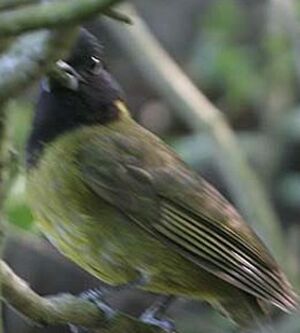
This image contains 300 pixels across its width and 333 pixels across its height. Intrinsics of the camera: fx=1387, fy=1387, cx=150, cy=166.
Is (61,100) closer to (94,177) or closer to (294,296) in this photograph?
(94,177)

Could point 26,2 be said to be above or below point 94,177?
above

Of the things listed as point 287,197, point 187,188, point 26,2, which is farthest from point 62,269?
point 26,2

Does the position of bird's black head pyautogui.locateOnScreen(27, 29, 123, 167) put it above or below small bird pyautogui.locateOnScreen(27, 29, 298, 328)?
above

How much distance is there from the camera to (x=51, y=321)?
2.58 metres

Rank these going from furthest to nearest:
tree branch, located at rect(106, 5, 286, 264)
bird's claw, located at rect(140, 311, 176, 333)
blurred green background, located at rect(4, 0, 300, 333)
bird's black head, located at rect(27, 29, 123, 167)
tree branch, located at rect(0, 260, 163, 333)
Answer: blurred green background, located at rect(4, 0, 300, 333)
tree branch, located at rect(106, 5, 286, 264)
bird's black head, located at rect(27, 29, 123, 167)
bird's claw, located at rect(140, 311, 176, 333)
tree branch, located at rect(0, 260, 163, 333)

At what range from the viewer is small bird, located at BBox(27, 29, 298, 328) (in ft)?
11.0

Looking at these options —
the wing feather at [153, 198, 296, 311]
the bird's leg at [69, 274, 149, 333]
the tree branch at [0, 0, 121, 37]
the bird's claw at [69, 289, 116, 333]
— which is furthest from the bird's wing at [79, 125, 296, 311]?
the tree branch at [0, 0, 121, 37]

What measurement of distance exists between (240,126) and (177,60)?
68 cm

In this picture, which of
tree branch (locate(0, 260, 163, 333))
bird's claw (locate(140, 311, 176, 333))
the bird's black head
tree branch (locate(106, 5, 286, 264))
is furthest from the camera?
tree branch (locate(106, 5, 286, 264))

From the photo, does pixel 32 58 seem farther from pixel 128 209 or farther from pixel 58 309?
pixel 128 209

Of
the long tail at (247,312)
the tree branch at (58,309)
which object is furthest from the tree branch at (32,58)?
the long tail at (247,312)

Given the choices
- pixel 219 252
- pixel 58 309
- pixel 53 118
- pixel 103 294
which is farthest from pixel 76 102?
pixel 58 309

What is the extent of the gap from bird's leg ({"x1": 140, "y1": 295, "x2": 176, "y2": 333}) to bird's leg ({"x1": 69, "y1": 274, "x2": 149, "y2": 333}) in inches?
3.0

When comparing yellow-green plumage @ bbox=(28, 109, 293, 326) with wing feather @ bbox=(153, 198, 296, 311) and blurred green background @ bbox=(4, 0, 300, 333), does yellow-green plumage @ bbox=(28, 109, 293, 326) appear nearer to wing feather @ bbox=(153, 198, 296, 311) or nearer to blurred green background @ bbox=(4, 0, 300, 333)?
wing feather @ bbox=(153, 198, 296, 311)
